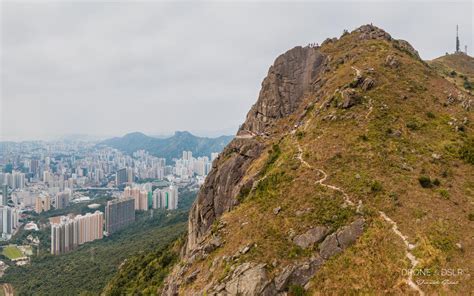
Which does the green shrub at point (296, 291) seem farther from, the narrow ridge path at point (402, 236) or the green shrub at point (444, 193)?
the green shrub at point (444, 193)

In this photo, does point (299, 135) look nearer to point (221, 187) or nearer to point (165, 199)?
point (221, 187)

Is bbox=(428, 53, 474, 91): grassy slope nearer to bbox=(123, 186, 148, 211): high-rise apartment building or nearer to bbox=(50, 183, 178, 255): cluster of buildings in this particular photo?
bbox=(50, 183, 178, 255): cluster of buildings

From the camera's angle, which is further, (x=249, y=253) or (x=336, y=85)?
(x=336, y=85)

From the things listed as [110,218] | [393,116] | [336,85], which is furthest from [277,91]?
[110,218]

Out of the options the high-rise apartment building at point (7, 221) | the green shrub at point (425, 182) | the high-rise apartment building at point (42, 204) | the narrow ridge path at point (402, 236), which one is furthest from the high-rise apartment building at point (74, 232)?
the green shrub at point (425, 182)

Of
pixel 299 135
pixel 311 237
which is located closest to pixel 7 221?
pixel 299 135

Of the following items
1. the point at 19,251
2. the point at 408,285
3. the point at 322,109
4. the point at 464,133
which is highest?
the point at 322,109

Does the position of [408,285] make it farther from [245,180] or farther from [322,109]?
[322,109]

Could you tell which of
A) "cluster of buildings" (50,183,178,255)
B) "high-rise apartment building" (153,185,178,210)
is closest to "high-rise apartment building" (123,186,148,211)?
"cluster of buildings" (50,183,178,255)
